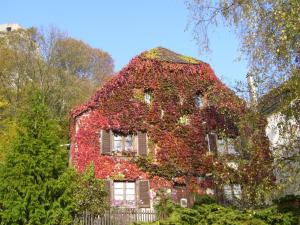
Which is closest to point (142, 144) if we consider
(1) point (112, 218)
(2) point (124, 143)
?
(2) point (124, 143)

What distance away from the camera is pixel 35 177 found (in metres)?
13.4

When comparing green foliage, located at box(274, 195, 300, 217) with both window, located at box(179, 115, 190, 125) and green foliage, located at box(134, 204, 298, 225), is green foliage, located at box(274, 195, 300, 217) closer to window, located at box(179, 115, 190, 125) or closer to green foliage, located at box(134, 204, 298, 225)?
green foliage, located at box(134, 204, 298, 225)

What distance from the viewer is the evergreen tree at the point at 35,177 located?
12727 mm

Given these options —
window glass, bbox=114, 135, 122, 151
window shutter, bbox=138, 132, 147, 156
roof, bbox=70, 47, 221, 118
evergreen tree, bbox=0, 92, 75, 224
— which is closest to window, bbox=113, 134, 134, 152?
window glass, bbox=114, 135, 122, 151

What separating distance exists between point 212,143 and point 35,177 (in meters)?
10.9

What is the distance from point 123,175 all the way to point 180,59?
7862 mm

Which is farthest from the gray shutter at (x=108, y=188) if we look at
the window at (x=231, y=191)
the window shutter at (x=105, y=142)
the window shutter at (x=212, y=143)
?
the window at (x=231, y=191)

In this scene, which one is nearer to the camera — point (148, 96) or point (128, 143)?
point (128, 143)

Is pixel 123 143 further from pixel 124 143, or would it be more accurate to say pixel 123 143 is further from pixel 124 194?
pixel 124 194

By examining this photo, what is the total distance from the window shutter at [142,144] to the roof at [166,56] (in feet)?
15.2

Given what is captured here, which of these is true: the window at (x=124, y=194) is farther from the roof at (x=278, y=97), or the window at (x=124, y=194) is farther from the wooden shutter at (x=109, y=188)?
the roof at (x=278, y=97)

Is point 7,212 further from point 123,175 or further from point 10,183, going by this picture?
point 123,175

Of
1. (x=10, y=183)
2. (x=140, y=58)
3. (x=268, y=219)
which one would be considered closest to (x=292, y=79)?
(x=268, y=219)

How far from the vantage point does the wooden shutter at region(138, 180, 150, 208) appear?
63.7 feet
